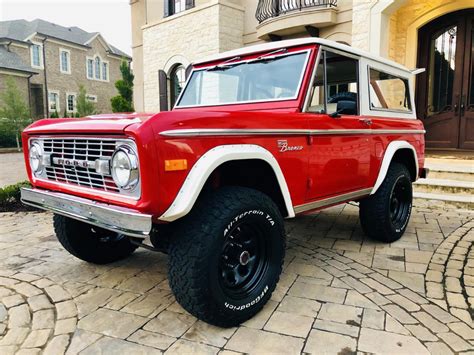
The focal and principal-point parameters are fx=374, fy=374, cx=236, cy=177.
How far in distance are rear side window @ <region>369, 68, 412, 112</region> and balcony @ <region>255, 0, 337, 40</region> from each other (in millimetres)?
5741

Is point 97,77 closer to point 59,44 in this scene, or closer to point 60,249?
point 59,44

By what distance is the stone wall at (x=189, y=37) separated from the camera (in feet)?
Result: 36.2

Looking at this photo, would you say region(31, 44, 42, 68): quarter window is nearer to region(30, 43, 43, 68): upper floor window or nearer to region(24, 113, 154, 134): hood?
region(30, 43, 43, 68): upper floor window

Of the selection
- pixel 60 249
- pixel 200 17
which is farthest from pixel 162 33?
pixel 60 249

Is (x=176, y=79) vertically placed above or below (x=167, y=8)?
below

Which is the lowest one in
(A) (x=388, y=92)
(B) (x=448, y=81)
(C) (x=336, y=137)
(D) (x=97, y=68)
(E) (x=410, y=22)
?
(C) (x=336, y=137)

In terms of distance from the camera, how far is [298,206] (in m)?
2.84

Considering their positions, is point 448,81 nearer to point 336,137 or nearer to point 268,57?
point 336,137

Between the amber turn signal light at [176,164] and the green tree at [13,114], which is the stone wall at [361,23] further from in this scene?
the green tree at [13,114]

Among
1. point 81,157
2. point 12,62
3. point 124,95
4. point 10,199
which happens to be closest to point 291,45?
point 81,157

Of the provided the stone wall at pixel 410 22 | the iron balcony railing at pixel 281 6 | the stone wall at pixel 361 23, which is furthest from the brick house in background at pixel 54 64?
the stone wall at pixel 410 22

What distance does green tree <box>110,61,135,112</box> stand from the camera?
49.5ft

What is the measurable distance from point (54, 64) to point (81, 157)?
3270 cm

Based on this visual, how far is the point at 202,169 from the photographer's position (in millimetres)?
2078
